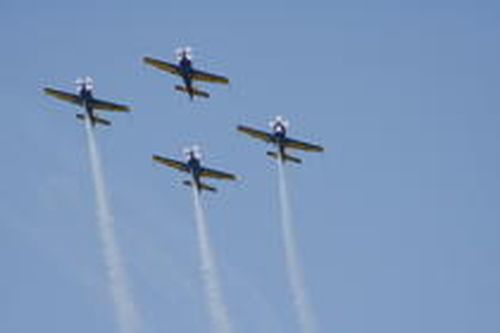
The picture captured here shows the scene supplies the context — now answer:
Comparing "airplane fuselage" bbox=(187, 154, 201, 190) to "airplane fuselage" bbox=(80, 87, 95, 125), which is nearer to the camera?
"airplane fuselage" bbox=(80, 87, 95, 125)

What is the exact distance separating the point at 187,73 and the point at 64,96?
33.8 ft

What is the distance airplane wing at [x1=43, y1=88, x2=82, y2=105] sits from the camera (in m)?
130

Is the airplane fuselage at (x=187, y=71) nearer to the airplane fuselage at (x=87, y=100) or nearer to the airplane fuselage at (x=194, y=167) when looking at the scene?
the airplane fuselage at (x=194, y=167)

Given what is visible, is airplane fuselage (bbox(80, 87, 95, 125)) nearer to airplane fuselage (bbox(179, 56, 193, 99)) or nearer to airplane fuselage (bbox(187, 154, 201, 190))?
airplane fuselage (bbox(179, 56, 193, 99))

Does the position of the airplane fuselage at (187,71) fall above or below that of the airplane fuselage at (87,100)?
above

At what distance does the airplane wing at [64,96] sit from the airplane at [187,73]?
21.8 feet

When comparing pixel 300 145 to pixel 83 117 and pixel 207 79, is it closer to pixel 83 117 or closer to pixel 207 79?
pixel 207 79

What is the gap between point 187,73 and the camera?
131m

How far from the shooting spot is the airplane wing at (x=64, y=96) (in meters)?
130

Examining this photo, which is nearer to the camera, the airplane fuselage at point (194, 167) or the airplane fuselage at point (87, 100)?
the airplane fuselage at point (87, 100)

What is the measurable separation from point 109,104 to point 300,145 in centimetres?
Result: 1623

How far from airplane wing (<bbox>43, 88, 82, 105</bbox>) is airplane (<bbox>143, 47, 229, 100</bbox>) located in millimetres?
6631

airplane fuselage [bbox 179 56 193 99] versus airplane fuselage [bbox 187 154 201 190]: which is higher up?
airplane fuselage [bbox 179 56 193 99]

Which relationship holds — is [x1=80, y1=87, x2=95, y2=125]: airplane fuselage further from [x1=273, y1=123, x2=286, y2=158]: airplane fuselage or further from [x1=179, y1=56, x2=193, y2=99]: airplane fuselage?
[x1=273, y1=123, x2=286, y2=158]: airplane fuselage
